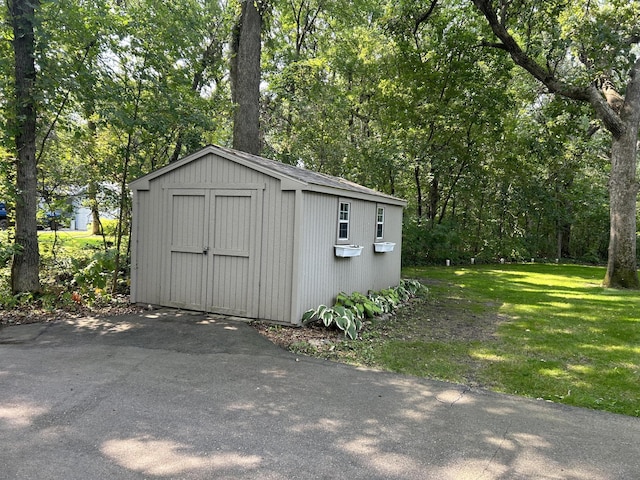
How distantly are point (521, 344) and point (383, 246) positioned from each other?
3372 mm

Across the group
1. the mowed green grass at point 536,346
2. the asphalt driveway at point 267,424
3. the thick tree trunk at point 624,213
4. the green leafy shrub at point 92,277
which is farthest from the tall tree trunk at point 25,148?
the thick tree trunk at point 624,213

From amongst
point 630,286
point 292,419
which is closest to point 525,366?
point 292,419

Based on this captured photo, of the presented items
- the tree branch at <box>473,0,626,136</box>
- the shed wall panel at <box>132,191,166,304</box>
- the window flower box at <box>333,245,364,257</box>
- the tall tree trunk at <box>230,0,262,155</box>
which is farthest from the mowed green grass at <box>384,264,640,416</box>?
the tall tree trunk at <box>230,0,262,155</box>

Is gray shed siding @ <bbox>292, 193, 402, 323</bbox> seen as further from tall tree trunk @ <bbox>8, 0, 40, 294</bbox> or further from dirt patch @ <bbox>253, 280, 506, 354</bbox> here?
tall tree trunk @ <bbox>8, 0, 40, 294</bbox>

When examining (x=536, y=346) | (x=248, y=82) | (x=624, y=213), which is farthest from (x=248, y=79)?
(x=624, y=213)

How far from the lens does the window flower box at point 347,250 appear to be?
6.79 m

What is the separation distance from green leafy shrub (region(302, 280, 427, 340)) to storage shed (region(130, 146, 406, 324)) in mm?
179

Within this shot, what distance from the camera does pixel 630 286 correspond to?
11023 millimetres

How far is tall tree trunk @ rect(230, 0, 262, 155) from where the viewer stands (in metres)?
10.0

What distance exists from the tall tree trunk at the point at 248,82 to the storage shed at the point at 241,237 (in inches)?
142

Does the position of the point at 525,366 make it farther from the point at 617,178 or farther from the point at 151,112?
the point at 617,178

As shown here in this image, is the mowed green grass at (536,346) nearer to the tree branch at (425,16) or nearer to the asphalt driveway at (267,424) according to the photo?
the asphalt driveway at (267,424)

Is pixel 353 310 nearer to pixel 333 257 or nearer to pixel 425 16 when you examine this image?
pixel 333 257

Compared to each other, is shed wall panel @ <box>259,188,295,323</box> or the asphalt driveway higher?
shed wall panel @ <box>259,188,295,323</box>
